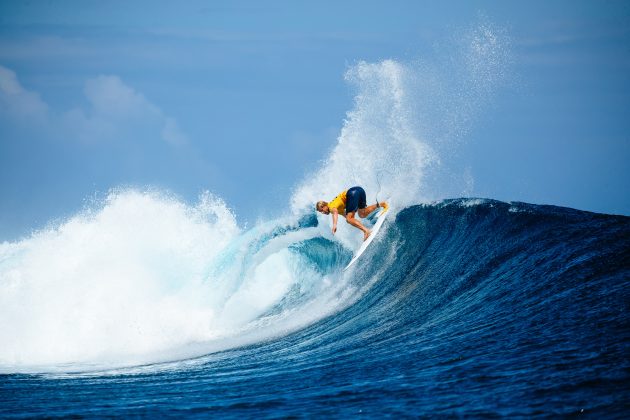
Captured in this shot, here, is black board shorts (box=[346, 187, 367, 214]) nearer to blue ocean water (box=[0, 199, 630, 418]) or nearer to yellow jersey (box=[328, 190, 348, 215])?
yellow jersey (box=[328, 190, 348, 215])

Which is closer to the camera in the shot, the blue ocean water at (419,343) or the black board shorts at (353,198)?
the blue ocean water at (419,343)

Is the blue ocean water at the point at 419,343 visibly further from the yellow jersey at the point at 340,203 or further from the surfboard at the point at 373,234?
the yellow jersey at the point at 340,203

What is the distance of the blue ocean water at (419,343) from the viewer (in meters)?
3.73

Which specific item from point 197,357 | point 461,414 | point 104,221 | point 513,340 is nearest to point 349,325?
point 197,357

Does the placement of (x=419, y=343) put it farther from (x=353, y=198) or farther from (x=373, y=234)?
(x=373, y=234)

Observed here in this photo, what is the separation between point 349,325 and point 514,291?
7.02 feet

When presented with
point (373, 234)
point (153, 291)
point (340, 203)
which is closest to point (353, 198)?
point (340, 203)

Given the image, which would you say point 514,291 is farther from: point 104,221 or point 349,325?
point 104,221

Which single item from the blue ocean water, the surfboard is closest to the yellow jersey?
the surfboard

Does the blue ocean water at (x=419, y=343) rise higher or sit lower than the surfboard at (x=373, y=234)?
lower

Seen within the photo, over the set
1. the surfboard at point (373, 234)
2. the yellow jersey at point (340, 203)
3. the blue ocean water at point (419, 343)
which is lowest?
the blue ocean water at point (419, 343)

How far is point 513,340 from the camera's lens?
4.80 m

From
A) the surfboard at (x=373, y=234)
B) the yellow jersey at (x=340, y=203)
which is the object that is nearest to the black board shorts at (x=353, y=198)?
the yellow jersey at (x=340, y=203)

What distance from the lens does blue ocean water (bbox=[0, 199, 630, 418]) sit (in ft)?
12.3
